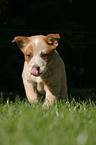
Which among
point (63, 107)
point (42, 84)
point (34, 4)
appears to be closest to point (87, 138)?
point (63, 107)

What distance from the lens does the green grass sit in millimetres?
2521

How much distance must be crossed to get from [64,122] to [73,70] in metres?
3.82

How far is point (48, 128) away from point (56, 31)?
412 centimetres

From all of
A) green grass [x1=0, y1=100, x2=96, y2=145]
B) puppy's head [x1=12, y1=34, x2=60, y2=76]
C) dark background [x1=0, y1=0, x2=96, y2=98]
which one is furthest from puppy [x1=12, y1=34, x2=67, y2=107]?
dark background [x1=0, y1=0, x2=96, y2=98]

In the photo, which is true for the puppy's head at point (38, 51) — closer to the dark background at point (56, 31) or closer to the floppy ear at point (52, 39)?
the floppy ear at point (52, 39)

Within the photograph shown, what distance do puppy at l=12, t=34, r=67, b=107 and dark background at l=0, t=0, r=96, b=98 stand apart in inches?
81.9

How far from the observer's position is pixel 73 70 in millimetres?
6910

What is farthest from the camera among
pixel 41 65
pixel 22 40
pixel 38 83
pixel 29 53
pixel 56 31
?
pixel 56 31

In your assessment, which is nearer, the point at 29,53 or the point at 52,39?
the point at 29,53

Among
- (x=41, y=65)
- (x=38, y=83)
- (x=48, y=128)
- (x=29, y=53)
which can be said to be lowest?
(x=48, y=128)

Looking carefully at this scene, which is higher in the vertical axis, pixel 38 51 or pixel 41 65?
pixel 38 51

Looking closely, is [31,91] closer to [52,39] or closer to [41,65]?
[41,65]

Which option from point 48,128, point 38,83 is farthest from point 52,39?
point 48,128

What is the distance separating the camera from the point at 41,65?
361cm
